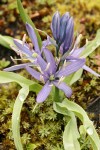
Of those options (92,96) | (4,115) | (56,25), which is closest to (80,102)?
(92,96)

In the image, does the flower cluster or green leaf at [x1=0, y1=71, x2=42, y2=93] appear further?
green leaf at [x1=0, y1=71, x2=42, y2=93]

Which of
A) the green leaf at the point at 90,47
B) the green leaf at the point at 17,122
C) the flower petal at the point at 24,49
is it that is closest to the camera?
the green leaf at the point at 17,122

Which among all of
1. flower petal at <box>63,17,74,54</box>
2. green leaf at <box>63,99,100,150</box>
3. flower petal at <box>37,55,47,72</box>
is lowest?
green leaf at <box>63,99,100,150</box>

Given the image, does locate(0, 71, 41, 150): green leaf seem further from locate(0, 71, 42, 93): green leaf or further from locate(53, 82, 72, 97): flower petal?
locate(53, 82, 72, 97): flower petal

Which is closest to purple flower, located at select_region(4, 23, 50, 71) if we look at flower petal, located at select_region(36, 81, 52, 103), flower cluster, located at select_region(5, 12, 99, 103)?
flower cluster, located at select_region(5, 12, 99, 103)

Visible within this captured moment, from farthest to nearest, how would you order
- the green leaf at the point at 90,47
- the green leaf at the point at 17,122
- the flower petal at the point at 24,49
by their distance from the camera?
1. the green leaf at the point at 90,47
2. the flower petal at the point at 24,49
3. the green leaf at the point at 17,122

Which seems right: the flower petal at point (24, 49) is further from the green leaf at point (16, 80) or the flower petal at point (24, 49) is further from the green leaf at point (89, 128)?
the green leaf at point (89, 128)

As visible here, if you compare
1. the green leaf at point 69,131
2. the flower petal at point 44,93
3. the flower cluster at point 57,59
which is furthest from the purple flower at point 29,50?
the green leaf at point 69,131
